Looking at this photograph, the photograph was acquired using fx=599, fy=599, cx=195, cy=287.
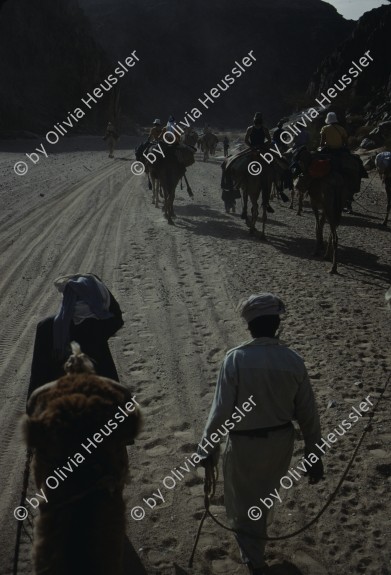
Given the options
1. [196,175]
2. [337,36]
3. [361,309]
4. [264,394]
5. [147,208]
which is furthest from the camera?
[337,36]

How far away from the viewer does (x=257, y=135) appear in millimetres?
14695

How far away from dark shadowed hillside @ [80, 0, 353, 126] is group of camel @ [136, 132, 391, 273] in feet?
277

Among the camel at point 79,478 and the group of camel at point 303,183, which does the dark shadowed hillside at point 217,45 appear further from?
the camel at point 79,478

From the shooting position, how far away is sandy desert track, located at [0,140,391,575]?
445cm

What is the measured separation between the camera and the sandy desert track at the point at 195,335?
4449 millimetres

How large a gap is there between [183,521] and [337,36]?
127340 mm

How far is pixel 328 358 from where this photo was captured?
737 cm

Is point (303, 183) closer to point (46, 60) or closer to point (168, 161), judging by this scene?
point (168, 161)

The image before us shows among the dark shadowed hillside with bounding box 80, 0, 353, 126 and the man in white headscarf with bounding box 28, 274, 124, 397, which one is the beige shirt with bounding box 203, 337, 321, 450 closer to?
the man in white headscarf with bounding box 28, 274, 124, 397

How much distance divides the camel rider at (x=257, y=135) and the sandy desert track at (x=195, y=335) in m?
2.12

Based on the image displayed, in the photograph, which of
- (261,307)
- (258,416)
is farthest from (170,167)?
(258,416)

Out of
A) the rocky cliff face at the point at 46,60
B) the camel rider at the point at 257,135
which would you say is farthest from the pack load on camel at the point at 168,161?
the rocky cliff face at the point at 46,60

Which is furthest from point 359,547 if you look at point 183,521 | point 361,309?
point 361,309

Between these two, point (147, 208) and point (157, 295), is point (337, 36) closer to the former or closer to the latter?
point (147, 208)
